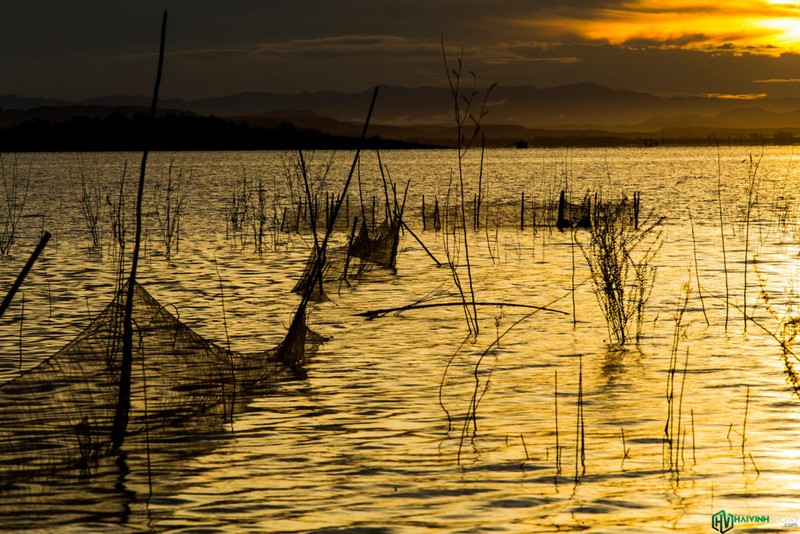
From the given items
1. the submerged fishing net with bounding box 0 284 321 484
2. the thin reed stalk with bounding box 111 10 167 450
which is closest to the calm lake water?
the submerged fishing net with bounding box 0 284 321 484

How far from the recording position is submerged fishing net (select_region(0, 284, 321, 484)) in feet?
21.6

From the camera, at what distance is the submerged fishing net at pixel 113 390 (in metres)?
6.59

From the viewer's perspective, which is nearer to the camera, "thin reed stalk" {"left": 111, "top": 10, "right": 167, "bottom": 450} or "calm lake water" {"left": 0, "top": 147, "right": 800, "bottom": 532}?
"calm lake water" {"left": 0, "top": 147, "right": 800, "bottom": 532}

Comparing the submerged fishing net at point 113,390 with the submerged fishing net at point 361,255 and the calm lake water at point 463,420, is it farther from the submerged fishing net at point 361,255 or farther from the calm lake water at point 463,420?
the submerged fishing net at point 361,255

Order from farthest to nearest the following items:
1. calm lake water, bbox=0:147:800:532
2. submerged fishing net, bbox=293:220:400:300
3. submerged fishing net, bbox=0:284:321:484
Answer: submerged fishing net, bbox=293:220:400:300
submerged fishing net, bbox=0:284:321:484
calm lake water, bbox=0:147:800:532

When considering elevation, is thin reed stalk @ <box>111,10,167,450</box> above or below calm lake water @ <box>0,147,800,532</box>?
above

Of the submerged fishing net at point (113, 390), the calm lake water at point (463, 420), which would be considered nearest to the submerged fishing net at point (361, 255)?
the calm lake water at point (463, 420)

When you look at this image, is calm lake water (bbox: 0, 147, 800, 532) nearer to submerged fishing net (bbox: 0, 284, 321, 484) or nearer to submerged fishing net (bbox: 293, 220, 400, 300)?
submerged fishing net (bbox: 0, 284, 321, 484)

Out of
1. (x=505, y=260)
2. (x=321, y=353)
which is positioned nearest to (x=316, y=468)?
(x=321, y=353)

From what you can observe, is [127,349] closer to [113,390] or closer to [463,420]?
[113,390]

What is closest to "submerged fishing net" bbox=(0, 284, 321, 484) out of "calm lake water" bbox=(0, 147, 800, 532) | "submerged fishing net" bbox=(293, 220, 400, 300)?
"calm lake water" bbox=(0, 147, 800, 532)

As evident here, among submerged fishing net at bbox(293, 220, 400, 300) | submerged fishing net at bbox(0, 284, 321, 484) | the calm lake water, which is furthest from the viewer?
submerged fishing net at bbox(293, 220, 400, 300)

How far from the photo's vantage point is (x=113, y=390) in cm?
742

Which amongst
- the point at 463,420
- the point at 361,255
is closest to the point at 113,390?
the point at 463,420
